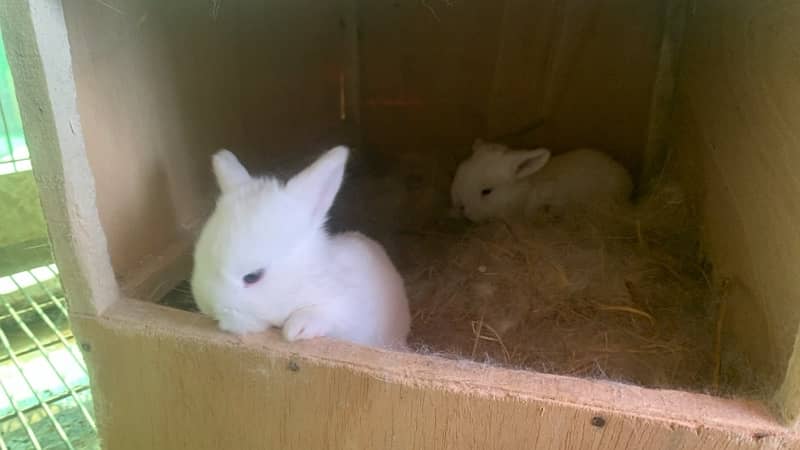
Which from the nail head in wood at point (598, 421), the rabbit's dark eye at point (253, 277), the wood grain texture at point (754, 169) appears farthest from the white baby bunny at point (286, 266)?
the wood grain texture at point (754, 169)

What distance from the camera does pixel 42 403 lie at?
6.09ft

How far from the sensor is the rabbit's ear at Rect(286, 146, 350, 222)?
1.33 meters

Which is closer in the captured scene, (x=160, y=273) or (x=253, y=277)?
(x=253, y=277)

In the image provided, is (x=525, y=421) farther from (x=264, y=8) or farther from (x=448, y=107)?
(x=448, y=107)

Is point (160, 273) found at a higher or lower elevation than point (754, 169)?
lower

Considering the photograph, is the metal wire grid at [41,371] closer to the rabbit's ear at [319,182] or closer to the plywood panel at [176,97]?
the plywood panel at [176,97]

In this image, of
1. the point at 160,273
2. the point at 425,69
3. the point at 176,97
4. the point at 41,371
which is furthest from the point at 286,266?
the point at 425,69

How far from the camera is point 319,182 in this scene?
1.35 m

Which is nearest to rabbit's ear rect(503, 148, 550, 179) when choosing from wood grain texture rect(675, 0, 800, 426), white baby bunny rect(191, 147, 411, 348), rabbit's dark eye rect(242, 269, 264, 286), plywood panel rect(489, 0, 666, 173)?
plywood panel rect(489, 0, 666, 173)

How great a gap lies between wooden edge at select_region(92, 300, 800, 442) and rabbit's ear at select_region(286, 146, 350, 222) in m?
Answer: 0.29

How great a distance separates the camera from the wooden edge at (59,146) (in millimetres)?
1068

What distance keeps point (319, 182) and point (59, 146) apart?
1.58ft

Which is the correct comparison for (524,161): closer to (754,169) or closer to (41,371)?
(754,169)

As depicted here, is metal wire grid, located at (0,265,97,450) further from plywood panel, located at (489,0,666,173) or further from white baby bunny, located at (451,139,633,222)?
plywood panel, located at (489,0,666,173)
